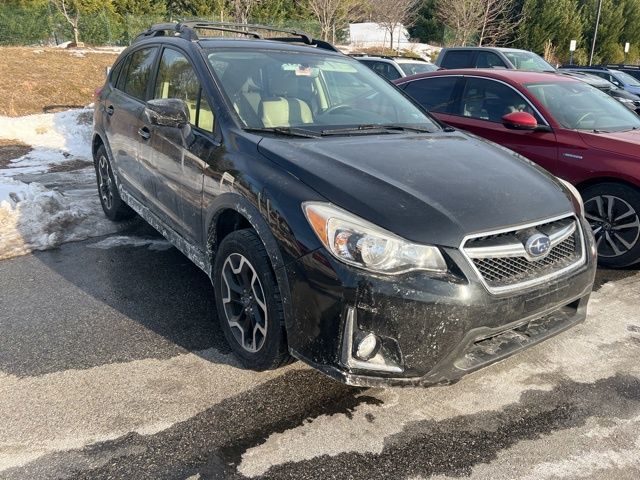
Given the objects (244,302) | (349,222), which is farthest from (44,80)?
(349,222)

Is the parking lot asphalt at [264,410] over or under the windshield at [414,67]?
under

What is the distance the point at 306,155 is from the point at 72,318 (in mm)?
2073

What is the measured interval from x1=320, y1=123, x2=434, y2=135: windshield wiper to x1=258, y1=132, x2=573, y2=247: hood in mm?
132

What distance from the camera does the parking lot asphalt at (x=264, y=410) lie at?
2.37m

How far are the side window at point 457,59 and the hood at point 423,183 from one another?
9.68 metres

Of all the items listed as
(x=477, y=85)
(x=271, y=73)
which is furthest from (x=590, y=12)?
(x=271, y=73)

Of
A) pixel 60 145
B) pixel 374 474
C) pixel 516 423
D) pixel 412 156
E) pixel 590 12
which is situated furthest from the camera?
pixel 590 12

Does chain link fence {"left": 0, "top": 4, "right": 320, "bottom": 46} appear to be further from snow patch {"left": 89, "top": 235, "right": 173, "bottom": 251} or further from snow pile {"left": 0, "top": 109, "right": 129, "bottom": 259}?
snow patch {"left": 89, "top": 235, "right": 173, "bottom": 251}

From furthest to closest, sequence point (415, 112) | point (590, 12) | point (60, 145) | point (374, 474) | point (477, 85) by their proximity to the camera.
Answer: point (590, 12) → point (60, 145) → point (477, 85) → point (415, 112) → point (374, 474)

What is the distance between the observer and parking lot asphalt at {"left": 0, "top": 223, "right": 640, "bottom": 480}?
2.37 meters

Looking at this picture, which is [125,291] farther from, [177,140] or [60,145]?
[60,145]

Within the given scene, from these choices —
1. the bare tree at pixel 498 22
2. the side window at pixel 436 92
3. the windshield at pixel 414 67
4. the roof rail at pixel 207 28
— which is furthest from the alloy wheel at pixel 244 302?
the bare tree at pixel 498 22

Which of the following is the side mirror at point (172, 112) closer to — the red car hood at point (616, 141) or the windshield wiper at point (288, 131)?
the windshield wiper at point (288, 131)

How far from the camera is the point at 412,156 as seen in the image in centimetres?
305
